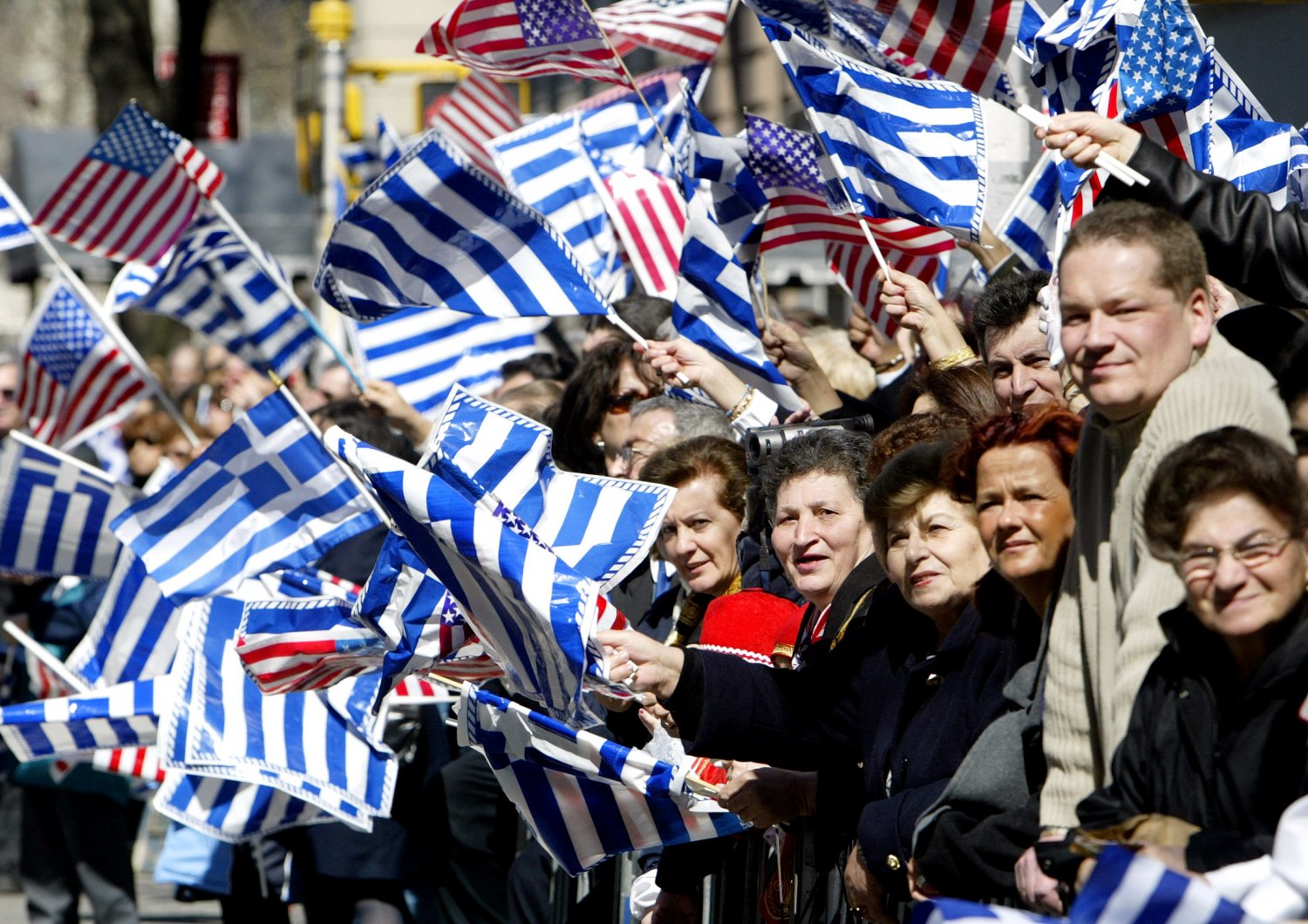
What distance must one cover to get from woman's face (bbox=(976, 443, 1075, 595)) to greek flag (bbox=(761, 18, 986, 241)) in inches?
85.5

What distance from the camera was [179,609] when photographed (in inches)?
300

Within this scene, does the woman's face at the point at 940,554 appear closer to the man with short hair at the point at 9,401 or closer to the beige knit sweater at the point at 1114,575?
the beige knit sweater at the point at 1114,575

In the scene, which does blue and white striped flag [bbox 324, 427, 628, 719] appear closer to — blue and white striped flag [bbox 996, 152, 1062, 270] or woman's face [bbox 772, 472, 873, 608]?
woman's face [bbox 772, 472, 873, 608]

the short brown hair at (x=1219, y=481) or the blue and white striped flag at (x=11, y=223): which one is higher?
the short brown hair at (x=1219, y=481)

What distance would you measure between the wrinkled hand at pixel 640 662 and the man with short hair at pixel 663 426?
1.83 meters

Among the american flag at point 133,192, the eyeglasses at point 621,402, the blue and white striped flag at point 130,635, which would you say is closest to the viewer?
the eyeglasses at point 621,402

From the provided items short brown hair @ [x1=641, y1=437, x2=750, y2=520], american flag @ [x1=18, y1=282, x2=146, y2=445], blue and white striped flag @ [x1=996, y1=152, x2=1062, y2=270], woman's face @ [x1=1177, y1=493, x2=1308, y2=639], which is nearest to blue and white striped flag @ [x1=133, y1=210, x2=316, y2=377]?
american flag @ [x1=18, y1=282, x2=146, y2=445]

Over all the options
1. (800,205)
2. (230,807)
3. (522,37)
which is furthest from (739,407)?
(230,807)

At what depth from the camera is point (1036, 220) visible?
22.0 feet

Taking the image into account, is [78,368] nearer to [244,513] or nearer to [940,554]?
[244,513]

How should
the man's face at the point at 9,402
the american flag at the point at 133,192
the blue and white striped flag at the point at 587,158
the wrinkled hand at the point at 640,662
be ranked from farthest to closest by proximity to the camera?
the man's face at the point at 9,402
the american flag at the point at 133,192
the blue and white striped flag at the point at 587,158
the wrinkled hand at the point at 640,662

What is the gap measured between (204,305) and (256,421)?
277 centimetres

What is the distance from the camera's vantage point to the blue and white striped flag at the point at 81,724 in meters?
7.06

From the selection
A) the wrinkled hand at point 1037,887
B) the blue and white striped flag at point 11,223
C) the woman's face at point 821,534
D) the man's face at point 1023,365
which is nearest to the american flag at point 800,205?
the man's face at point 1023,365
